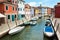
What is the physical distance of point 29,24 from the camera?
4041 cm

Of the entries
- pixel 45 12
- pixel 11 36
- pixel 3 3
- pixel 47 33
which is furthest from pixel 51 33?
pixel 45 12

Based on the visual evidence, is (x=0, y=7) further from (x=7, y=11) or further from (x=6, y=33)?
(x=6, y=33)

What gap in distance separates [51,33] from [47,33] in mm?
610

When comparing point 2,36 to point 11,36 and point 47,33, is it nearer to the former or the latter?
point 11,36

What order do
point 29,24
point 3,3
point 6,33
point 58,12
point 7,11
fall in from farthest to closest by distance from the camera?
point 58,12 < point 29,24 < point 7,11 < point 3,3 < point 6,33

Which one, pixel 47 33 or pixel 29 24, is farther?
pixel 29 24

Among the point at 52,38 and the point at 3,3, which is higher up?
the point at 3,3

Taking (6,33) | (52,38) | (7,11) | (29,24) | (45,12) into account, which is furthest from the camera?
(45,12)

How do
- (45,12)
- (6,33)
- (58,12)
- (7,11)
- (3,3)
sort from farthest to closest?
(45,12) → (58,12) → (7,11) → (3,3) → (6,33)

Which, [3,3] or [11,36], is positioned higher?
[3,3]

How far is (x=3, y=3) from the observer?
116 ft

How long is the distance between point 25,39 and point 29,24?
60.0 feet

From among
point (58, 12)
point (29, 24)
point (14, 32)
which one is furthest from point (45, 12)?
point (14, 32)

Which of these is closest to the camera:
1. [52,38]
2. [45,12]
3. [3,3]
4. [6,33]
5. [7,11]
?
[52,38]
